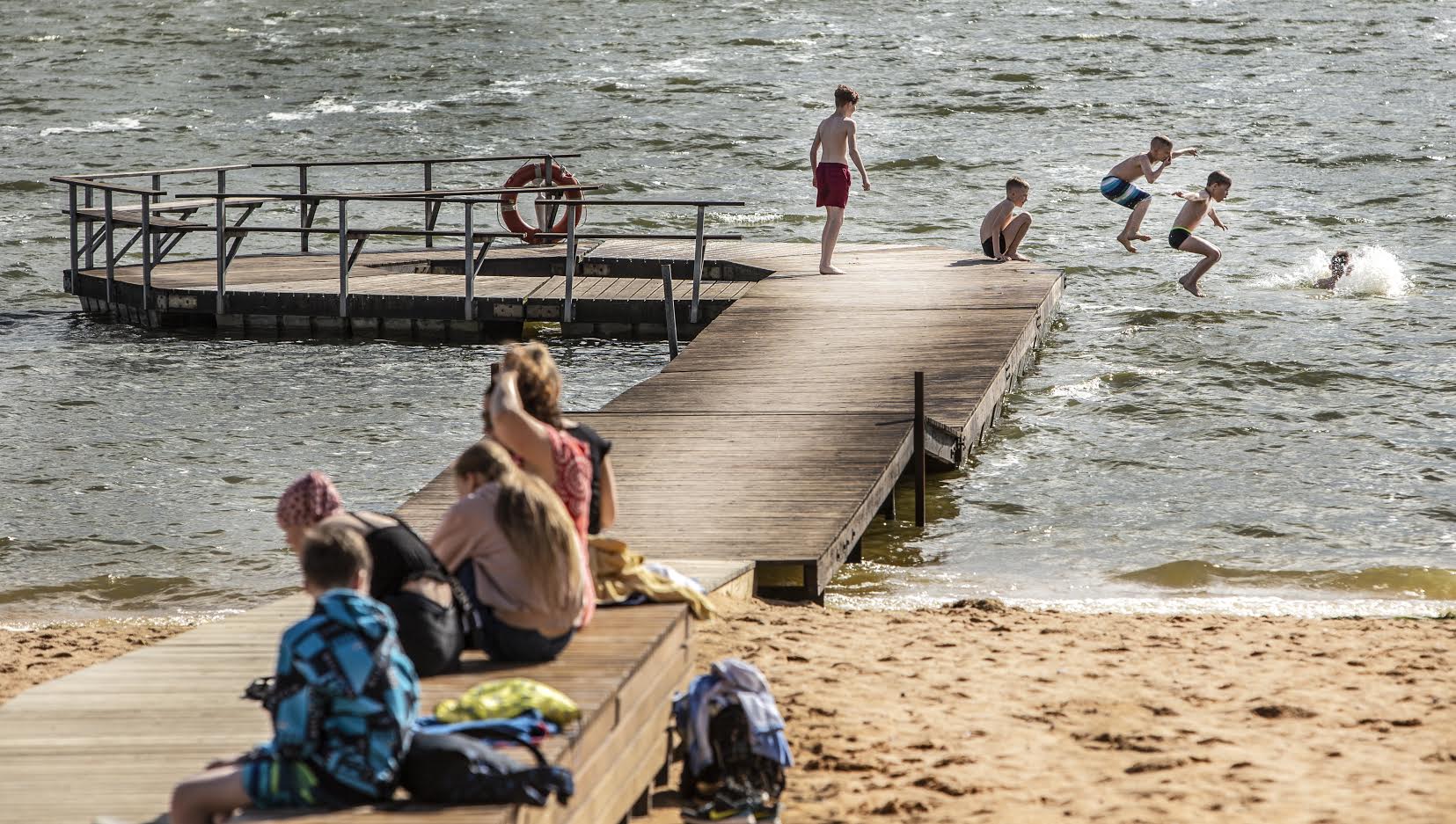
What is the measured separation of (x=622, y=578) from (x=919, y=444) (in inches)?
210

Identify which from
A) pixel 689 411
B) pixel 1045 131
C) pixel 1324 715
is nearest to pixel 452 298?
pixel 689 411

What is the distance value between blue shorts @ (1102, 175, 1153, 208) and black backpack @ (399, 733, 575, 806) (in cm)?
1592

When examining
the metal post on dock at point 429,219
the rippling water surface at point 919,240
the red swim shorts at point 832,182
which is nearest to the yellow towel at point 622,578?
the rippling water surface at point 919,240

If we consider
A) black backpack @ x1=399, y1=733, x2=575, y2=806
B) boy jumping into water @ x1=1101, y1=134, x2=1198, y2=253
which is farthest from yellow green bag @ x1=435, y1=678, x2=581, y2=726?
boy jumping into water @ x1=1101, y1=134, x2=1198, y2=253

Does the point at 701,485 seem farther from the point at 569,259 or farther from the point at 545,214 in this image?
the point at 545,214

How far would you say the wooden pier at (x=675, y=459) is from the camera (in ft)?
17.2

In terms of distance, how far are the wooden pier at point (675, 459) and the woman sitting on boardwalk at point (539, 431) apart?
463 millimetres

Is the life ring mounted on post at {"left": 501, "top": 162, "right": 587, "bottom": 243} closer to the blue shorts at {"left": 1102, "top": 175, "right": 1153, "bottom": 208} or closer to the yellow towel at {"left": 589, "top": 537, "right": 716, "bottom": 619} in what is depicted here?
the blue shorts at {"left": 1102, "top": 175, "right": 1153, "bottom": 208}

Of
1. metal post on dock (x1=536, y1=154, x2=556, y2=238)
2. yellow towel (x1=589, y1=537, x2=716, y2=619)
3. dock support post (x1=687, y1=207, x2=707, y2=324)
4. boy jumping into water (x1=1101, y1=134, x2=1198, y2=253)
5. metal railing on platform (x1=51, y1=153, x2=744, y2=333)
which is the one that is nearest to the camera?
yellow towel (x1=589, y1=537, x2=716, y2=619)

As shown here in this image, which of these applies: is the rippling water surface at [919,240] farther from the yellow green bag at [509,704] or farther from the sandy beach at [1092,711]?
the yellow green bag at [509,704]

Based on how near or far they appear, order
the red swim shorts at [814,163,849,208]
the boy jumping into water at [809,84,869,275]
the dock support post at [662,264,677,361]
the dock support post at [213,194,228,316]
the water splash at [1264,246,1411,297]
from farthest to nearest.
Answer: the water splash at [1264,246,1411,297], the dock support post at [213,194,228,316], the red swim shorts at [814,163,849,208], the dock support post at [662,264,677,361], the boy jumping into water at [809,84,869,275]

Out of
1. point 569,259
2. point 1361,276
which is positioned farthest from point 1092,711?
point 1361,276

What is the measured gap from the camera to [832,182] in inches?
644

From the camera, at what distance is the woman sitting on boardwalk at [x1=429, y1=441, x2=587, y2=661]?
5262 millimetres
